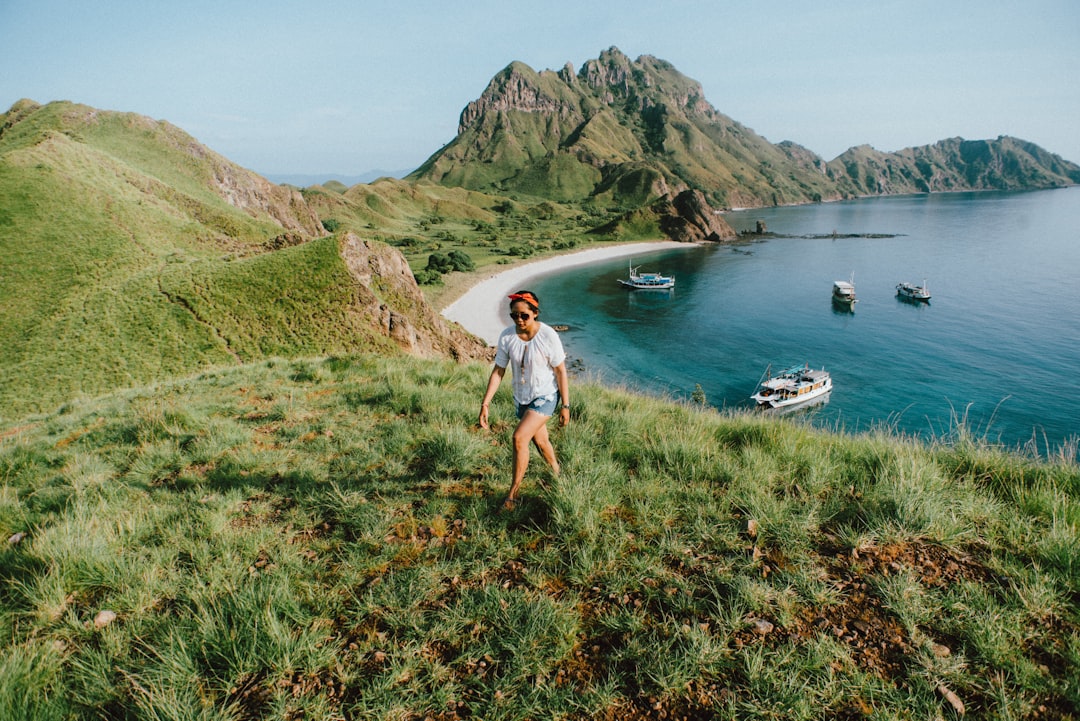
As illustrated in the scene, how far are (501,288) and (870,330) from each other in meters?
54.6

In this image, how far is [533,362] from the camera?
18.5 feet

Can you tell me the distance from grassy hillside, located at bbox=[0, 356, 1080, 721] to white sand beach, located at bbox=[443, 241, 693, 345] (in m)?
24.3

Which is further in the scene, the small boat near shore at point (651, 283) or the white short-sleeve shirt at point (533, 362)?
the small boat near shore at point (651, 283)

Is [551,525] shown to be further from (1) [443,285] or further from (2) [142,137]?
(2) [142,137]

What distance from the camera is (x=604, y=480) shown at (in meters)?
5.69

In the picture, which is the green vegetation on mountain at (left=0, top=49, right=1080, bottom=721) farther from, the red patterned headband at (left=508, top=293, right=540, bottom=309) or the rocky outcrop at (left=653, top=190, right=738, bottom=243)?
the rocky outcrop at (left=653, top=190, right=738, bottom=243)

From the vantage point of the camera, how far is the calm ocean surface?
3788cm

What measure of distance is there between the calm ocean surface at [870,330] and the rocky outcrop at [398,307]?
474 inches

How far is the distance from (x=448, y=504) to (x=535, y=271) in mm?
91187

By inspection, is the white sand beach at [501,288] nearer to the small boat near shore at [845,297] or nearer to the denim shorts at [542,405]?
the denim shorts at [542,405]

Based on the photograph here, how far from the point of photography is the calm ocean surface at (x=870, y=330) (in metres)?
37.9

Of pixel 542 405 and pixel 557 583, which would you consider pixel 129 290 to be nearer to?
pixel 542 405

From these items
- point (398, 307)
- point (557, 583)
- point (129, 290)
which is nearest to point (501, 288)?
point (398, 307)

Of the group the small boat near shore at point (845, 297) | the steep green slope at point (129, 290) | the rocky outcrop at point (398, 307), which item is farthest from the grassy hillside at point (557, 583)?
the small boat near shore at point (845, 297)
